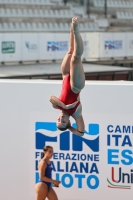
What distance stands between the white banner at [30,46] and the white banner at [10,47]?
0.53 ft

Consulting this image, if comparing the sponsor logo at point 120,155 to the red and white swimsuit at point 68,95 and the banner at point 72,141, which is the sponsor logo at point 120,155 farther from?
the red and white swimsuit at point 68,95

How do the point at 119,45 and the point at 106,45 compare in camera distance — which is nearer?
the point at 106,45

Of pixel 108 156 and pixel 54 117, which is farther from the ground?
pixel 54 117

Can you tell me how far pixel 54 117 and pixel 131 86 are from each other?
105 centimetres

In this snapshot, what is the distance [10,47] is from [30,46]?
2.64 ft

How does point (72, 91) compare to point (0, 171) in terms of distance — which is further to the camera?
point (0, 171)

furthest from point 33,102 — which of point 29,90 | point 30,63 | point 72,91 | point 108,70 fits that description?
point 30,63

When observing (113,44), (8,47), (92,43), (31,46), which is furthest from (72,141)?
(113,44)

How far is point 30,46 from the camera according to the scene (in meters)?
17.9

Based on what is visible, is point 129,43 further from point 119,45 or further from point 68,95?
point 68,95

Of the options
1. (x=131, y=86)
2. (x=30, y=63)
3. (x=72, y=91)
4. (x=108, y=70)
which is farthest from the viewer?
(x=30, y=63)

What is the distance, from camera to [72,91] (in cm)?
406

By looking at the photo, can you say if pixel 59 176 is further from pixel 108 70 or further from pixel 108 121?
pixel 108 70

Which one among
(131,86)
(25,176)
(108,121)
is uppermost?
(131,86)
